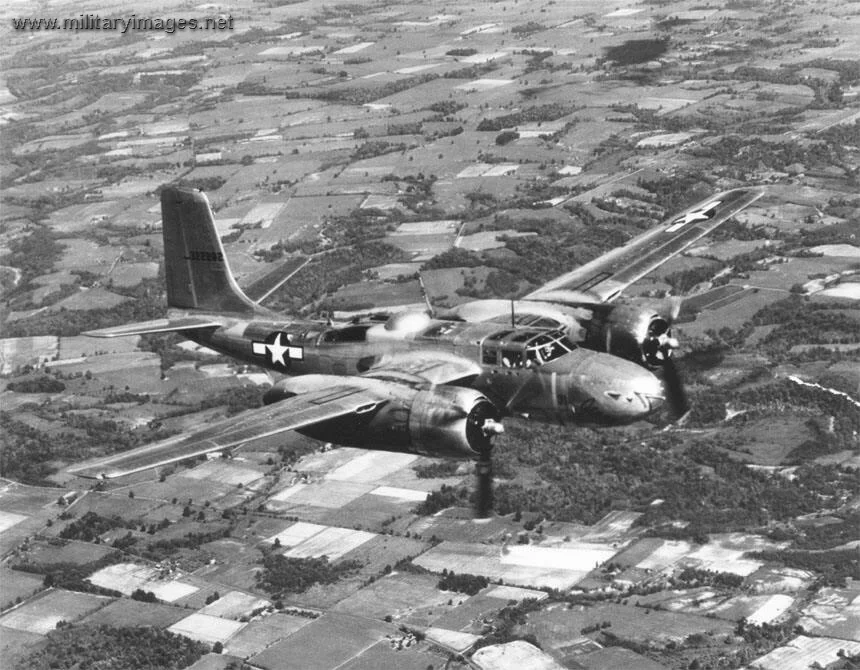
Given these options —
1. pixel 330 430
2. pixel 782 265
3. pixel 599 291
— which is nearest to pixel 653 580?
pixel 599 291

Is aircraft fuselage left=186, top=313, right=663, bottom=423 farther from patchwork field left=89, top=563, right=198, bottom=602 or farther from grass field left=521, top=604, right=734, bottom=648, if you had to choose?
patchwork field left=89, top=563, right=198, bottom=602

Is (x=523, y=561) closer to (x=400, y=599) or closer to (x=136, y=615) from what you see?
(x=400, y=599)

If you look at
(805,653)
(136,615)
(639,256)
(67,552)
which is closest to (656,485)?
(805,653)

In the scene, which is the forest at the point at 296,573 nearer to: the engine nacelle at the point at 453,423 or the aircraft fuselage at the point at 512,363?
the aircraft fuselage at the point at 512,363

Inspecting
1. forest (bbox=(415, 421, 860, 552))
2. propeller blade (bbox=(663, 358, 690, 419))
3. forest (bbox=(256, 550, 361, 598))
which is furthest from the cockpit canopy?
forest (bbox=(415, 421, 860, 552))

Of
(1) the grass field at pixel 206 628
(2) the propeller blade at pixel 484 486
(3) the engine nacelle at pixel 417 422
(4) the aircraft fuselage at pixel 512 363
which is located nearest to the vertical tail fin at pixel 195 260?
(4) the aircraft fuselage at pixel 512 363

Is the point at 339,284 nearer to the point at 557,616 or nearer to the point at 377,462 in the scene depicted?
the point at 377,462
